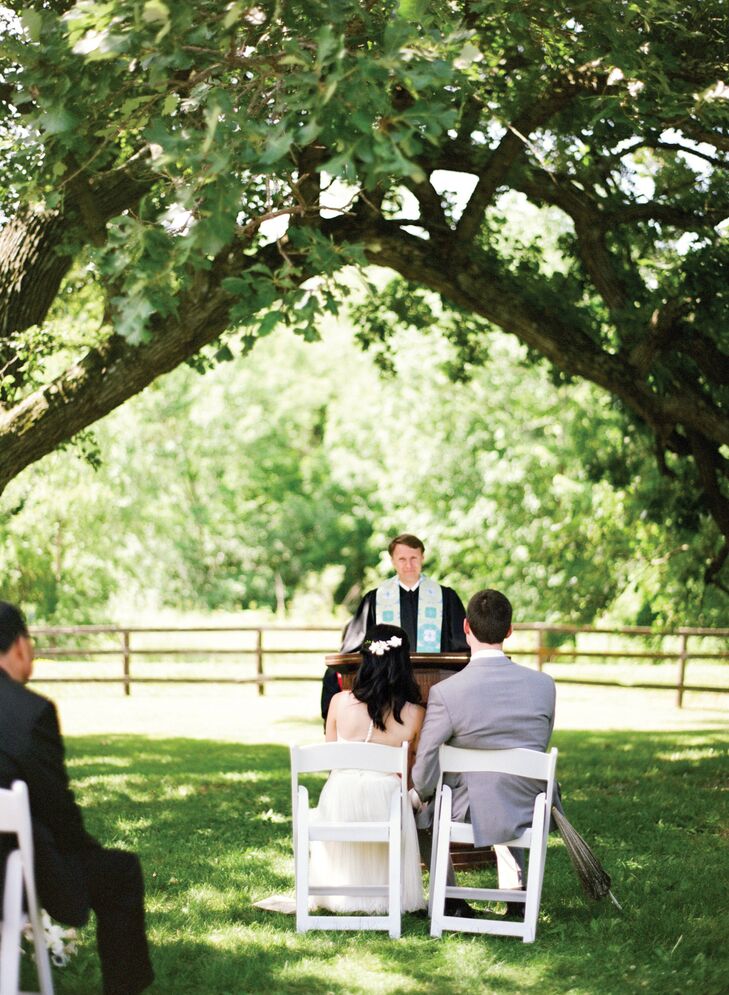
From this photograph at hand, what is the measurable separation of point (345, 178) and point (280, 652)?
546 inches

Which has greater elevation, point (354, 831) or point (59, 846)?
point (59, 846)

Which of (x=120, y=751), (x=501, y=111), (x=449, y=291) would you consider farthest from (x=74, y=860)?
(x=120, y=751)

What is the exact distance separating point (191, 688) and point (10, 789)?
60.2ft

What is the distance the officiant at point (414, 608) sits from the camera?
8133 mm

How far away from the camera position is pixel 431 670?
7.20 meters

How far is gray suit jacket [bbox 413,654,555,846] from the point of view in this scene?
5.83 meters

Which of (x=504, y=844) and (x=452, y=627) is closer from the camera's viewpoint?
(x=504, y=844)

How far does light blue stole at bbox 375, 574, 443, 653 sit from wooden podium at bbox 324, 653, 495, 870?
106cm

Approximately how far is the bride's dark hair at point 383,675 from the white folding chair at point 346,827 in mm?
486

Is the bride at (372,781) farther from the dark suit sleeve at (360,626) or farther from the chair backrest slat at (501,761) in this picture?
the dark suit sleeve at (360,626)

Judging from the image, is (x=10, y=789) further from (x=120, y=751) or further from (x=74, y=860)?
(x=120, y=751)

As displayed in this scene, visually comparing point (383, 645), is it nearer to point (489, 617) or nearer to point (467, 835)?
point (489, 617)

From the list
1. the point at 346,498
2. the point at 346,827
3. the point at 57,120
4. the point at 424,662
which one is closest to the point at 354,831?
the point at 346,827

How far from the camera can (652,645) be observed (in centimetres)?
2320
